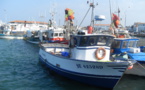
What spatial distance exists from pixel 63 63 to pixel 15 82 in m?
4.00

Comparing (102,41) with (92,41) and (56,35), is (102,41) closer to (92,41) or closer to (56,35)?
(92,41)

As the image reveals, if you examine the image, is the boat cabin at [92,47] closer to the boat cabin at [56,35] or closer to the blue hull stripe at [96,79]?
the blue hull stripe at [96,79]

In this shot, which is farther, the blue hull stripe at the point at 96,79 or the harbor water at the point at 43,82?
the harbor water at the point at 43,82

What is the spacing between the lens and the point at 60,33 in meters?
34.8

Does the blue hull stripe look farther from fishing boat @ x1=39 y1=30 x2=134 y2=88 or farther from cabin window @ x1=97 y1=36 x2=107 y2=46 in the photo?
cabin window @ x1=97 y1=36 x2=107 y2=46

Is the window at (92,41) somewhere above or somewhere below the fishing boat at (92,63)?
above

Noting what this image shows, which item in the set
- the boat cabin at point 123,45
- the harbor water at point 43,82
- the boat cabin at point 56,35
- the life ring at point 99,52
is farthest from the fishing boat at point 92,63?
the boat cabin at point 56,35

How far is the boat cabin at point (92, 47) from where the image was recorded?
12.0 m

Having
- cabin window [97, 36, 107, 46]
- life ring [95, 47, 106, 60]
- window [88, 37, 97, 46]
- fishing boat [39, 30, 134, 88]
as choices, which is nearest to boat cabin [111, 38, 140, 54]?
fishing boat [39, 30, 134, 88]

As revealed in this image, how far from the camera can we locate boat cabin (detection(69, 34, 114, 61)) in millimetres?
11954

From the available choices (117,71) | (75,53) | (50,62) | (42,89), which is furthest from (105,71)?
(50,62)

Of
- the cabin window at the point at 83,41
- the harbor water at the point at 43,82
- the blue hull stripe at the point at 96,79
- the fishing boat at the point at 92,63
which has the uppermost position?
the cabin window at the point at 83,41

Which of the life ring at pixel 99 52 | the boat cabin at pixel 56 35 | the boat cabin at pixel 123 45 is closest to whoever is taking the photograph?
the life ring at pixel 99 52

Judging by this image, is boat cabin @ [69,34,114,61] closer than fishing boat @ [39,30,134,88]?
No
